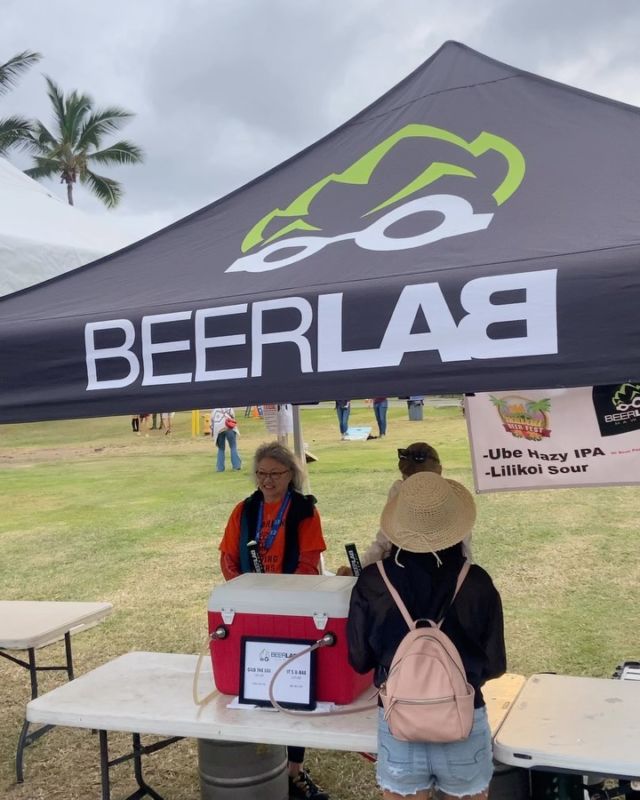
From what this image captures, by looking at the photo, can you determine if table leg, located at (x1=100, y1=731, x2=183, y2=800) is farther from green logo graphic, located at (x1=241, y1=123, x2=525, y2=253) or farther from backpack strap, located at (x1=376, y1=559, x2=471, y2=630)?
green logo graphic, located at (x1=241, y1=123, x2=525, y2=253)

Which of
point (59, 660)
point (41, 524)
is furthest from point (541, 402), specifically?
point (41, 524)

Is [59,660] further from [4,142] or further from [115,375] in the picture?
[4,142]

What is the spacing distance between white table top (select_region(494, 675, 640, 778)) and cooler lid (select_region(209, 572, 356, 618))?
0.66 metres

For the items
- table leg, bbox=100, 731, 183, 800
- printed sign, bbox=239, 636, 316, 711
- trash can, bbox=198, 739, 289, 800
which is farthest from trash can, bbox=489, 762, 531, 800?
table leg, bbox=100, 731, 183, 800

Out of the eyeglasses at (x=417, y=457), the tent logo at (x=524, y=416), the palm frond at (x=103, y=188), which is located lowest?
the eyeglasses at (x=417, y=457)

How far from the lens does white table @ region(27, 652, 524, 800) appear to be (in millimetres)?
2555

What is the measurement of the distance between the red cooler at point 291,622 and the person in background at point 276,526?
95 centimetres

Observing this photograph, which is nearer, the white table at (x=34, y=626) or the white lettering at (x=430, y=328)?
the white lettering at (x=430, y=328)

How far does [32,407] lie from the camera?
98.6 inches

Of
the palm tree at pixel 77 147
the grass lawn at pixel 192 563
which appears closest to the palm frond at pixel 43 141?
the palm tree at pixel 77 147

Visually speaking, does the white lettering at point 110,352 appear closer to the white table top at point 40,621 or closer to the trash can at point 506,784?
the trash can at point 506,784

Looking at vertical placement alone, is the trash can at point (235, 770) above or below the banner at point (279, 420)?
below

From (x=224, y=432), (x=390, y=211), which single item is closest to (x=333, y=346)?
(x=390, y=211)

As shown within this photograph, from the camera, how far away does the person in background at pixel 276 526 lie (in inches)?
151
